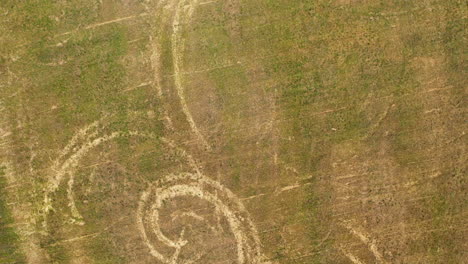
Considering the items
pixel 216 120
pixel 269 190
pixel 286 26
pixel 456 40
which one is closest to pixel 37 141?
pixel 216 120

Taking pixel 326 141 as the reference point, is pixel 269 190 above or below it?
below

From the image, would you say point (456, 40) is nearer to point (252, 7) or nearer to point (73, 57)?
point (252, 7)

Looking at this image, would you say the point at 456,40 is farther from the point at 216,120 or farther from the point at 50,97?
the point at 50,97

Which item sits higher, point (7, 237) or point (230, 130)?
point (230, 130)

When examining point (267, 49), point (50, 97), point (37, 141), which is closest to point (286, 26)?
point (267, 49)

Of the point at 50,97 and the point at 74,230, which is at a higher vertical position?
the point at 50,97

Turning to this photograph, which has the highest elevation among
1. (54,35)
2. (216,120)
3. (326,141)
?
(54,35)
